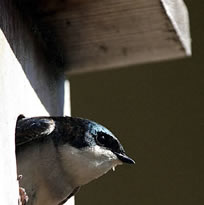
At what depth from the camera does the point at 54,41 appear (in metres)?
2.40

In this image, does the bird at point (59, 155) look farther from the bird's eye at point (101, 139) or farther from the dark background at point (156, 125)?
the dark background at point (156, 125)

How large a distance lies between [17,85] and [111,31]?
0.26m

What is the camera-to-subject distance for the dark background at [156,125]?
3383 millimetres

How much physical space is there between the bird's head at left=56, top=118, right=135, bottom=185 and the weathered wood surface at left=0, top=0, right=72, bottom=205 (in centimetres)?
8

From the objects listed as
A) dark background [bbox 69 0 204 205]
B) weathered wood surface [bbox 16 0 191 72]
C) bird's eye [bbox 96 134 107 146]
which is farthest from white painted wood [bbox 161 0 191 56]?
dark background [bbox 69 0 204 205]

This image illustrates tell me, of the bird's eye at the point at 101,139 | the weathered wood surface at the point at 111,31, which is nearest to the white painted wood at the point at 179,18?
the weathered wood surface at the point at 111,31

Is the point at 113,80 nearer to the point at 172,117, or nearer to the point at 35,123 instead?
the point at 172,117

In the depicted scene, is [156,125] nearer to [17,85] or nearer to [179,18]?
[179,18]

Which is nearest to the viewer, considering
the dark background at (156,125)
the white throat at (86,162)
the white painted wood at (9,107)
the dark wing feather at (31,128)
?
the white painted wood at (9,107)

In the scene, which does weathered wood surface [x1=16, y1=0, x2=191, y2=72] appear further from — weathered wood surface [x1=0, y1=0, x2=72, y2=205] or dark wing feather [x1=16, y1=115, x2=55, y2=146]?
dark wing feather [x1=16, y1=115, x2=55, y2=146]

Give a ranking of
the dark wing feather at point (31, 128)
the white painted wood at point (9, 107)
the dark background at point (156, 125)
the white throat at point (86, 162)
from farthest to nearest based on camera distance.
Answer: the dark background at point (156, 125) < the white throat at point (86, 162) < the dark wing feather at point (31, 128) < the white painted wood at point (9, 107)

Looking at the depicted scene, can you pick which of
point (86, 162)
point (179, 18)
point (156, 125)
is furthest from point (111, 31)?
point (156, 125)

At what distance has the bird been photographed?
87.8 inches

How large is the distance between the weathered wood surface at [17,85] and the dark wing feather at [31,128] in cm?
2
